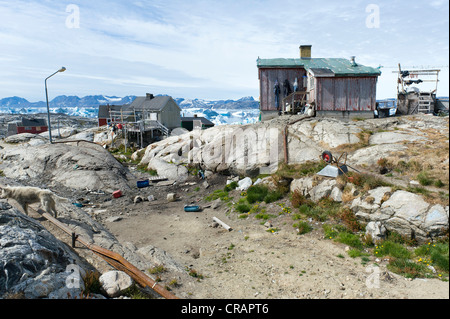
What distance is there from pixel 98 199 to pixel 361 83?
2423cm

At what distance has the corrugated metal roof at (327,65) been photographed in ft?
76.9

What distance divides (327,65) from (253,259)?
69.6ft

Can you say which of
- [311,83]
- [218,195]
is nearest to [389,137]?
[311,83]

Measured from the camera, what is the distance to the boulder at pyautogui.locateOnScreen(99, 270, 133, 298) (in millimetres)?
7025

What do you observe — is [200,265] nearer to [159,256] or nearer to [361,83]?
[159,256]

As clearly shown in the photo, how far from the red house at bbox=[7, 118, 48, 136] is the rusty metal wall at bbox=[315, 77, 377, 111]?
78.4m

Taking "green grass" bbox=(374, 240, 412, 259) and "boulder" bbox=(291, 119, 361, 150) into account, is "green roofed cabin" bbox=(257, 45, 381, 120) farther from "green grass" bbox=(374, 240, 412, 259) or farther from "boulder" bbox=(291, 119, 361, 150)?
"green grass" bbox=(374, 240, 412, 259)

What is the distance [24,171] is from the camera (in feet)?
79.5

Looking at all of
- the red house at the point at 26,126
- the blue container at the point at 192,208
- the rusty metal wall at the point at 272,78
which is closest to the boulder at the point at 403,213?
the blue container at the point at 192,208

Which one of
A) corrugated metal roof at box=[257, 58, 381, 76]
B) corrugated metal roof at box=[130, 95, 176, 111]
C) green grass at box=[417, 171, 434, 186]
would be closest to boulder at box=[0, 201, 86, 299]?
green grass at box=[417, 171, 434, 186]

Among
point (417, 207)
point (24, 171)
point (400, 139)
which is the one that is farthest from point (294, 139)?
point (24, 171)

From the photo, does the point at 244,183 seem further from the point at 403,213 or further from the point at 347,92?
the point at 347,92

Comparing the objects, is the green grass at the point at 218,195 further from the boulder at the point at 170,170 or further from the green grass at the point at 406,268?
the green grass at the point at 406,268

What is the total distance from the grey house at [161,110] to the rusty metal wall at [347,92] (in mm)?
37974
